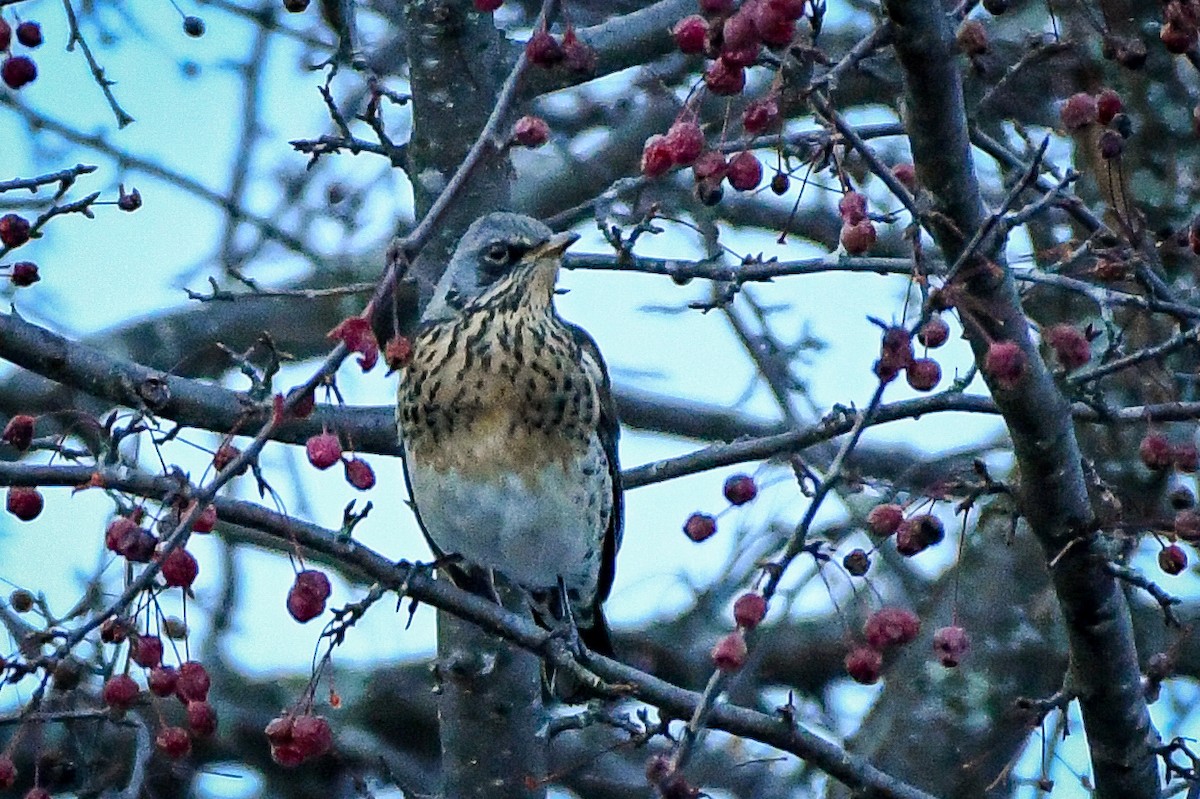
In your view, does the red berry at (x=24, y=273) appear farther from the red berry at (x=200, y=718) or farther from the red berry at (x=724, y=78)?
the red berry at (x=724, y=78)

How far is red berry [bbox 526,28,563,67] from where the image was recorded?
2803 mm

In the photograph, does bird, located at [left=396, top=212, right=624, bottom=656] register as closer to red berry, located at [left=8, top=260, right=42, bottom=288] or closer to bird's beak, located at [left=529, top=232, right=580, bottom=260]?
bird's beak, located at [left=529, top=232, right=580, bottom=260]

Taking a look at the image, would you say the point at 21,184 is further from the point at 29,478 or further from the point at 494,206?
the point at 494,206

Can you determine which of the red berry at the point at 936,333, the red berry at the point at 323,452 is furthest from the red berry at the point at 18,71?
the red berry at the point at 936,333

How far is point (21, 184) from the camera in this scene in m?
3.28

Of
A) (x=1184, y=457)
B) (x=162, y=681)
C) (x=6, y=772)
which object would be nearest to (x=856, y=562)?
(x=1184, y=457)

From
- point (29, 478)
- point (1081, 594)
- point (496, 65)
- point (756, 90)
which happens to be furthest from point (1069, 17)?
point (29, 478)

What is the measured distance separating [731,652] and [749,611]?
7 cm

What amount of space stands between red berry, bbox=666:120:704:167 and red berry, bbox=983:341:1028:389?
60cm

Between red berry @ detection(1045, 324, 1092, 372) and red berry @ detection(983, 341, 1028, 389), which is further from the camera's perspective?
red berry @ detection(1045, 324, 1092, 372)

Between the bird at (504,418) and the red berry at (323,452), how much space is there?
5.29 feet

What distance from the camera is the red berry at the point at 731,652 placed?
2.83 metres

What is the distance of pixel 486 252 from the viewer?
16.0 feet

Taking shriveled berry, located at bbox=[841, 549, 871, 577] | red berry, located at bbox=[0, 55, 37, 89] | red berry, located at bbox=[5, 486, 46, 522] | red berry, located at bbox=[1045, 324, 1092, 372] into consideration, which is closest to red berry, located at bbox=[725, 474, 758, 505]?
shriveled berry, located at bbox=[841, 549, 871, 577]
